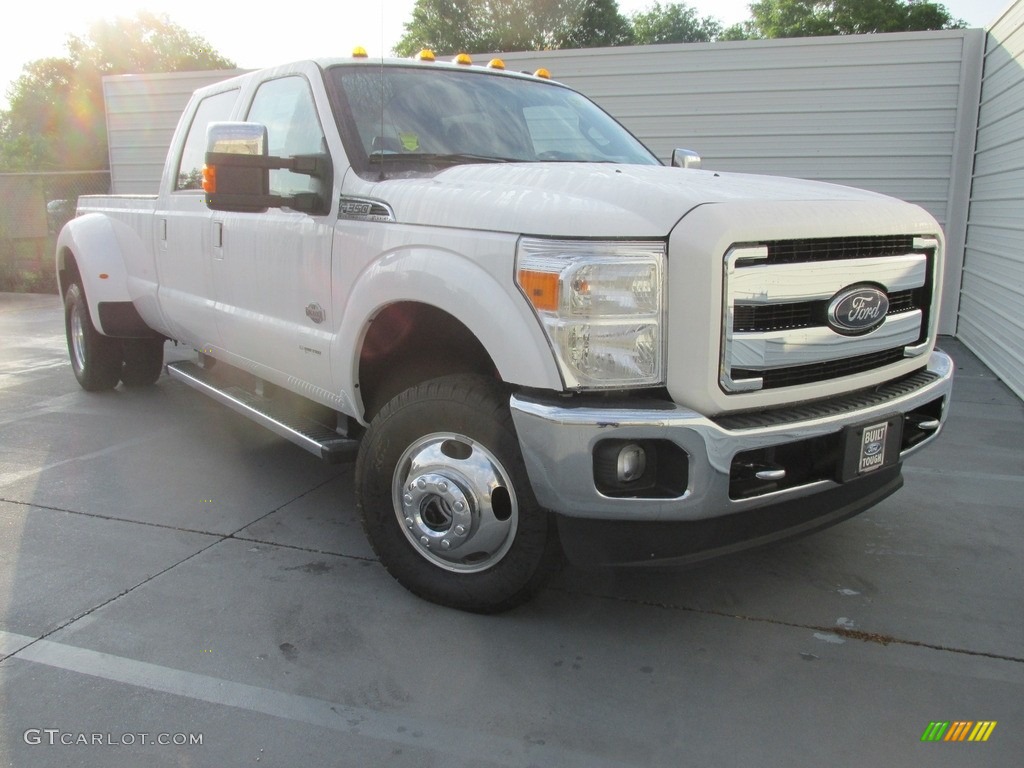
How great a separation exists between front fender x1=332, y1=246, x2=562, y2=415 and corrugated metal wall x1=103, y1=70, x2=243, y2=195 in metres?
11.9

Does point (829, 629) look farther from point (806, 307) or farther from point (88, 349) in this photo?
point (88, 349)

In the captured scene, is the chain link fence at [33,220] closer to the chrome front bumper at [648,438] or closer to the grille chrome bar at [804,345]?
the chrome front bumper at [648,438]

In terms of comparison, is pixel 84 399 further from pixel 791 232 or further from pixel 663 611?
pixel 791 232

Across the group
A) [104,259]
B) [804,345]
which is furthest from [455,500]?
[104,259]

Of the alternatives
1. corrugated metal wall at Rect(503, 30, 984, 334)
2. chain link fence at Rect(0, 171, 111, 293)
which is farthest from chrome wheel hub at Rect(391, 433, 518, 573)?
chain link fence at Rect(0, 171, 111, 293)

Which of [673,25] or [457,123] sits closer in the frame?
[457,123]

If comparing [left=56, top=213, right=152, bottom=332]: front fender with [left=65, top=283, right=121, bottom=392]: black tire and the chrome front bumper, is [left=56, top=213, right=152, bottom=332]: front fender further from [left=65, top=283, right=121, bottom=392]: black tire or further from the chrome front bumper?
the chrome front bumper

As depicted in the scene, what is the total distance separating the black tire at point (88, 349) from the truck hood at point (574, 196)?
3.87m

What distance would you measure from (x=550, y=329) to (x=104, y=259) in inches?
173

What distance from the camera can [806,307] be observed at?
2723 millimetres

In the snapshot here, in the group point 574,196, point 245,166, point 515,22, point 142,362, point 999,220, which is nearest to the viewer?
point 574,196

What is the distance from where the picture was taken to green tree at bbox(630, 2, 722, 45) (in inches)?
2260

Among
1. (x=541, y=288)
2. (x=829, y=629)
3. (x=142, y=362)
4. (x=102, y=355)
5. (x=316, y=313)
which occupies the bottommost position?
(x=829, y=629)

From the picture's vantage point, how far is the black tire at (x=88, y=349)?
628cm
